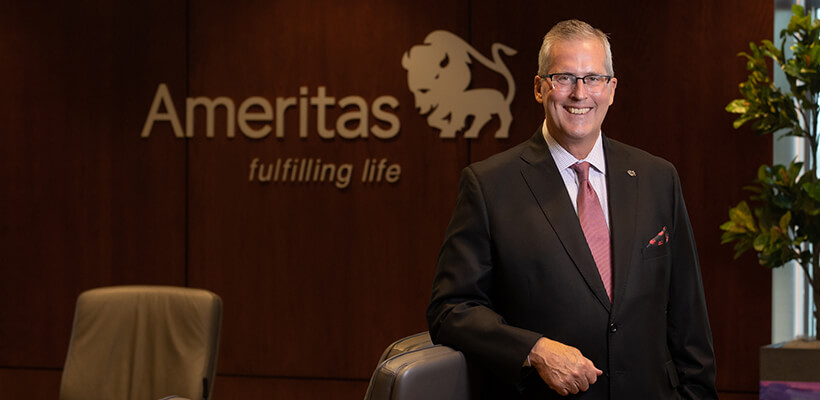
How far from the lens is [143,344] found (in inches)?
147

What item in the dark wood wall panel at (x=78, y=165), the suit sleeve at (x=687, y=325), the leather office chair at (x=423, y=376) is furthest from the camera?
the dark wood wall panel at (x=78, y=165)

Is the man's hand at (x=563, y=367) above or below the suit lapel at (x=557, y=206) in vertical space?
below

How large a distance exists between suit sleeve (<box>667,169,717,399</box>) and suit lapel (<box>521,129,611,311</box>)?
25cm

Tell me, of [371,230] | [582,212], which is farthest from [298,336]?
[582,212]

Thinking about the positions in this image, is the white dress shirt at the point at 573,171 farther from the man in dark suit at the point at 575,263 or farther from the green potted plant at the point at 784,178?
the green potted plant at the point at 784,178

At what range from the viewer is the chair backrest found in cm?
363

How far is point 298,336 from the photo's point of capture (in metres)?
5.36

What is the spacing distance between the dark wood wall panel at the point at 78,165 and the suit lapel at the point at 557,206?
3.67m

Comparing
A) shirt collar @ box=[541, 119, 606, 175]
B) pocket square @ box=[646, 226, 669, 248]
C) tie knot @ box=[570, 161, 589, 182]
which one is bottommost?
pocket square @ box=[646, 226, 669, 248]

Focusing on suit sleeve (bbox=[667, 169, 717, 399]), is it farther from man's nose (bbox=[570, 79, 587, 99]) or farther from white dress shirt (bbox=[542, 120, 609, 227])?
man's nose (bbox=[570, 79, 587, 99])

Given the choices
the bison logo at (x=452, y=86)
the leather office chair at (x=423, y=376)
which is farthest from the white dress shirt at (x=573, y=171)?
the bison logo at (x=452, y=86)

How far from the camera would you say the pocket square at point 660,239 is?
2137 millimetres

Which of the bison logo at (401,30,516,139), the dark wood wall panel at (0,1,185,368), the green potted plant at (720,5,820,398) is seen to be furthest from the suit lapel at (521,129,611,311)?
the dark wood wall panel at (0,1,185,368)

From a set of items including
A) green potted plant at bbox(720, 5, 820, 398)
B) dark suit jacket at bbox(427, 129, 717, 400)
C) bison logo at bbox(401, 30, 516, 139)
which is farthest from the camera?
bison logo at bbox(401, 30, 516, 139)
